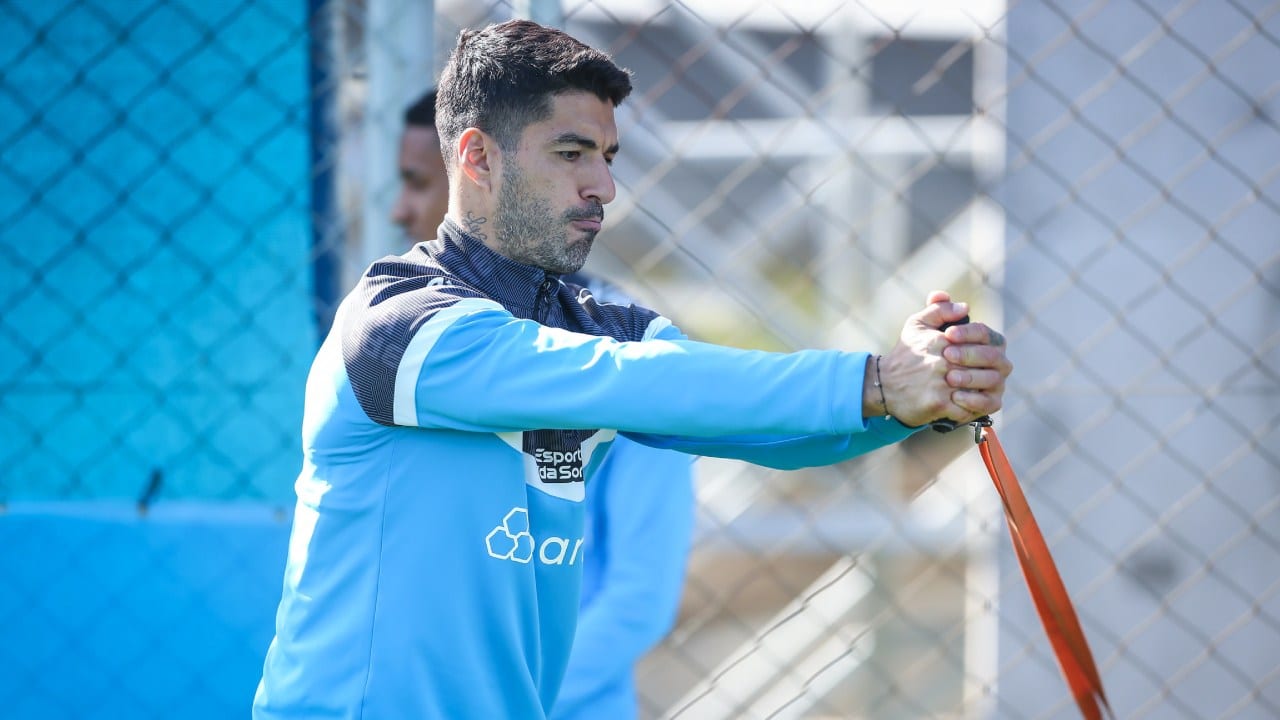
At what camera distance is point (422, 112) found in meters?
2.52

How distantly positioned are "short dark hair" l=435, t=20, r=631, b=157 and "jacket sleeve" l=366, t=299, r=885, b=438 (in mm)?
326

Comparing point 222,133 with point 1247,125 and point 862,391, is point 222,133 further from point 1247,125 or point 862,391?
point 1247,125

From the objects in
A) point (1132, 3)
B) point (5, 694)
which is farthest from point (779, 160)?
point (5, 694)

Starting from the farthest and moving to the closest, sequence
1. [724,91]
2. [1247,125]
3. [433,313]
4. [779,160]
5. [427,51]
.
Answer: [724,91] < [779,160] < [1247,125] < [427,51] < [433,313]

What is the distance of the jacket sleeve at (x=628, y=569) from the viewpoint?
90.1 inches

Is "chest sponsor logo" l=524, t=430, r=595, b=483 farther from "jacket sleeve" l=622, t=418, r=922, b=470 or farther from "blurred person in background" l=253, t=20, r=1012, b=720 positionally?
"jacket sleeve" l=622, t=418, r=922, b=470

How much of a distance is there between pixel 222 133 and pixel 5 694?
126 cm

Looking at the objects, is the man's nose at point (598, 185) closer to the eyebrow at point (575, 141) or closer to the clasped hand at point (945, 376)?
the eyebrow at point (575, 141)

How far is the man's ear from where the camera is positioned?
1640 mm

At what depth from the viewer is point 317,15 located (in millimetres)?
2512

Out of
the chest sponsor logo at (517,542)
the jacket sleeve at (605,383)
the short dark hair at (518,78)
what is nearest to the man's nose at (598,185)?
the short dark hair at (518,78)

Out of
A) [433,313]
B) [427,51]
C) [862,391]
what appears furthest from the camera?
[427,51]

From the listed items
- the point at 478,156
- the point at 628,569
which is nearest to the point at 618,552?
A: the point at 628,569

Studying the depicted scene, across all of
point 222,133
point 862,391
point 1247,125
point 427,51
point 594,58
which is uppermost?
point 222,133
